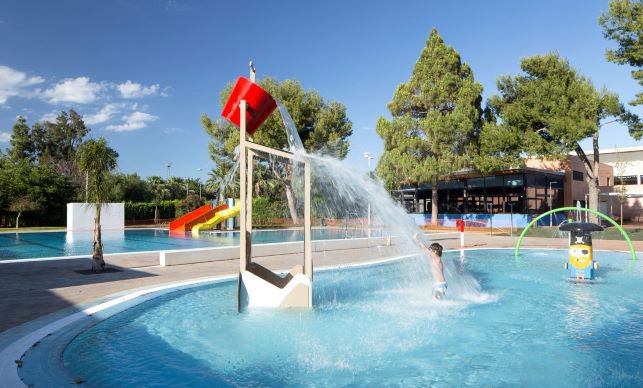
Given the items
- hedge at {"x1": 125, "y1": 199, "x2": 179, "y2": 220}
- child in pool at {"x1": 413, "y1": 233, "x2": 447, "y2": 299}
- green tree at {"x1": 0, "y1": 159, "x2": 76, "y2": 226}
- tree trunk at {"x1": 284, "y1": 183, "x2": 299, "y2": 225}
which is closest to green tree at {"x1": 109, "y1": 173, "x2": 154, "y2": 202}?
hedge at {"x1": 125, "y1": 199, "x2": 179, "y2": 220}

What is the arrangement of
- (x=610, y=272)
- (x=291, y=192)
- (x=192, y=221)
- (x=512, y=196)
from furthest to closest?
1. (x=291, y=192)
2. (x=512, y=196)
3. (x=192, y=221)
4. (x=610, y=272)

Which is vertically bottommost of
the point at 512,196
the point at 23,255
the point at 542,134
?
the point at 23,255

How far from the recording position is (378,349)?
6262 mm

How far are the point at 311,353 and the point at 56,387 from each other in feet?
10.2

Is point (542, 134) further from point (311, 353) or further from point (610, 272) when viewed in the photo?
point (311, 353)

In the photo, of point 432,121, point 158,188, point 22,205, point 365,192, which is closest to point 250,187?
point 365,192

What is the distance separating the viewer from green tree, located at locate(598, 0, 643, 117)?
2780 cm

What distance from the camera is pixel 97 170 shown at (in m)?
12.8

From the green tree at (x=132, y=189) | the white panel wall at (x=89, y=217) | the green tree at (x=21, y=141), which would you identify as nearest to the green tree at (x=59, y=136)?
the green tree at (x=21, y=141)

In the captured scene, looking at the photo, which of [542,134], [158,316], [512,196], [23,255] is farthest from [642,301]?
[512,196]

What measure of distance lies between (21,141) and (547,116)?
69.0 m

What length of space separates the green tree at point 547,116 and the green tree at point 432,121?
2.07 metres

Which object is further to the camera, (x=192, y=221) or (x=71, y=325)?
(x=192, y=221)

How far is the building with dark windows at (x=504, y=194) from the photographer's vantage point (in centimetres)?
3806
